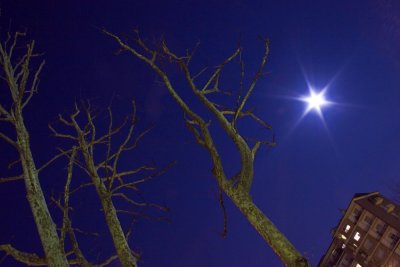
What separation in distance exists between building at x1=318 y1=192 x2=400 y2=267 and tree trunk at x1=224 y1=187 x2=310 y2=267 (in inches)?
1615

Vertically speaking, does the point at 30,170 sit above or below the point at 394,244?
below

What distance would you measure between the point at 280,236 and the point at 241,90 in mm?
2790

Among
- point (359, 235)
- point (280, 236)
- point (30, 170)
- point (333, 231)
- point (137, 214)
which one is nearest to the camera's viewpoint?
point (280, 236)

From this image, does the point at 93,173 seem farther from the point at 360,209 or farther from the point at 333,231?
the point at 333,231

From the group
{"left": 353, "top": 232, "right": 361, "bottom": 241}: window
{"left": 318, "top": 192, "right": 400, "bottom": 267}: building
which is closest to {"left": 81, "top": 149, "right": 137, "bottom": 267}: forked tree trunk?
{"left": 318, "top": 192, "right": 400, "bottom": 267}: building

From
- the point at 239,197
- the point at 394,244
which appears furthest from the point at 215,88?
the point at 394,244

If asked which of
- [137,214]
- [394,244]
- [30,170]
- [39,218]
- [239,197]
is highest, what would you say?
[394,244]

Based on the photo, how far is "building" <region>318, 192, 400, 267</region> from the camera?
39719 mm

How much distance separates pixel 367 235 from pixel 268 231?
44006 millimetres

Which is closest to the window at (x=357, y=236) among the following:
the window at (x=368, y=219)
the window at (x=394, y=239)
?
the window at (x=368, y=219)

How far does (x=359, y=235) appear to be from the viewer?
43719 mm

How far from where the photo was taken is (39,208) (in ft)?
22.2

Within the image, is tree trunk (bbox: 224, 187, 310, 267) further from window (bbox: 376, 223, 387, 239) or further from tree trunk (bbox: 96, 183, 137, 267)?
window (bbox: 376, 223, 387, 239)

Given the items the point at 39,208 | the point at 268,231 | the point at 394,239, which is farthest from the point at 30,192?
the point at 394,239
